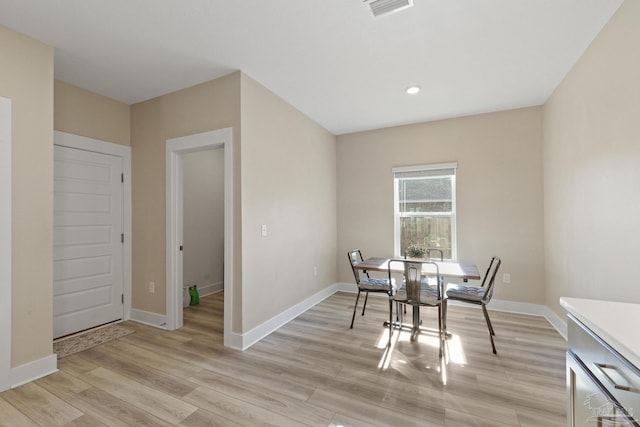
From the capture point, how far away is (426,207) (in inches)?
166

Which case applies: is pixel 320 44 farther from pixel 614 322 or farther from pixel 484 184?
pixel 484 184

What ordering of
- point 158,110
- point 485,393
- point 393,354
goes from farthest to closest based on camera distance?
1. point 158,110
2. point 393,354
3. point 485,393

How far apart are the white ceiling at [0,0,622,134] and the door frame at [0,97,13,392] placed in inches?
31.3

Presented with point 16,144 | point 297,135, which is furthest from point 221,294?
point 16,144

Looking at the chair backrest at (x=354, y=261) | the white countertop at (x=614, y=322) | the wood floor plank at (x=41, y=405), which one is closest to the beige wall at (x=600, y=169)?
the white countertop at (x=614, y=322)

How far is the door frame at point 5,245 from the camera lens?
1975 mm

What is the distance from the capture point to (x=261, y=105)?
2.97 m

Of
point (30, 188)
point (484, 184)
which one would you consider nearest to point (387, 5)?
point (484, 184)

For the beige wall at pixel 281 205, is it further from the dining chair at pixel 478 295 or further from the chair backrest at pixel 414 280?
the dining chair at pixel 478 295

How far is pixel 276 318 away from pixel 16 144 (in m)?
2.73

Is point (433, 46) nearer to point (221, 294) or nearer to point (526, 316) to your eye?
point (526, 316)

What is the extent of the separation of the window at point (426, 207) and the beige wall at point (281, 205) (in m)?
1.16

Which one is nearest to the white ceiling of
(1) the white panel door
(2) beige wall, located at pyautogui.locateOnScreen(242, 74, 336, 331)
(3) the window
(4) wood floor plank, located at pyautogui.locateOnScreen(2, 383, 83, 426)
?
(2) beige wall, located at pyautogui.locateOnScreen(242, 74, 336, 331)

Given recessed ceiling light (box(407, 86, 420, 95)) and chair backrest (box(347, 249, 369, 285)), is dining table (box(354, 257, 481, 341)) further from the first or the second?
recessed ceiling light (box(407, 86, 420, 95))
